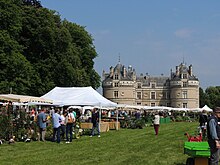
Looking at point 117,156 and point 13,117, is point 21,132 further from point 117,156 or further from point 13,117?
point 117,156

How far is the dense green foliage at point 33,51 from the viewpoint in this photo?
110 feet

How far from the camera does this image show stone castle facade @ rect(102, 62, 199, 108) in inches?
4350

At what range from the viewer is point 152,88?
11969cm

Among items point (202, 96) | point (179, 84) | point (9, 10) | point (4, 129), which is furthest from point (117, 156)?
point (202, 96)

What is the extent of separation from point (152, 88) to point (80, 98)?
307 ft

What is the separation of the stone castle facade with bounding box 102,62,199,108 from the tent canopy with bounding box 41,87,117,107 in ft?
262

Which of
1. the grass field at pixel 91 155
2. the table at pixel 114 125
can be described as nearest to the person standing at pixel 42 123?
the grass field at pixel 91 155

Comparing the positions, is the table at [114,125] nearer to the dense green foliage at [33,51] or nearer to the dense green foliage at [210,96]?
the dense green foliage at [33,51]

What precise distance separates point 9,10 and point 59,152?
69.7ft

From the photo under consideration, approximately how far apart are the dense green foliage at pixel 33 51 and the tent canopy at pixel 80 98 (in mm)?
5492

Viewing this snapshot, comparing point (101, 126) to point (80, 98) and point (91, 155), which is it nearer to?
point (80, 98)

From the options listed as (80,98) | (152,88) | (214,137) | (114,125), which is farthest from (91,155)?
(152,88)

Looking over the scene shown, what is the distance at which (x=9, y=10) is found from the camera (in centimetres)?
3431

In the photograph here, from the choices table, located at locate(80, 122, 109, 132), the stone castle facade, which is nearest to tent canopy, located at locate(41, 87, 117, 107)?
table, located at locate(80, 122, 109, 132)
